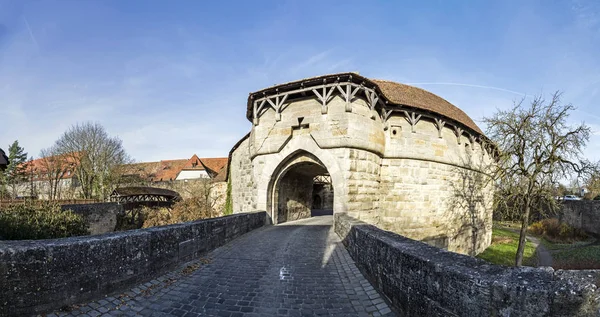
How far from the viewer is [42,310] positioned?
2918 millimetres

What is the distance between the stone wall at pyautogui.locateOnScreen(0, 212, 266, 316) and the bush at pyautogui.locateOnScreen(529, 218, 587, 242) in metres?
24.7

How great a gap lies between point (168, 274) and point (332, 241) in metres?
4.32

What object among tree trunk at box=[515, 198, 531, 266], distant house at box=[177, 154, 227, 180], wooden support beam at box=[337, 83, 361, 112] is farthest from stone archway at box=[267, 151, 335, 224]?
distant house at box=[177, 154, 227, 180]

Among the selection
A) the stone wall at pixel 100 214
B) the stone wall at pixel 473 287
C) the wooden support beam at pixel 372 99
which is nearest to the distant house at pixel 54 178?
the stone wall at pixel 100 214

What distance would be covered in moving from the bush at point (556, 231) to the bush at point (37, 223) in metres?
27.6

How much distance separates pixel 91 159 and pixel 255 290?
30127 mm

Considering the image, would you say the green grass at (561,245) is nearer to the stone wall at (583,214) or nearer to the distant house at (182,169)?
the stone wall at (583,214)

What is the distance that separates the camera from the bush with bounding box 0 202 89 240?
314 inches

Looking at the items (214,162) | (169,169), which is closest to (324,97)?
(214,162)

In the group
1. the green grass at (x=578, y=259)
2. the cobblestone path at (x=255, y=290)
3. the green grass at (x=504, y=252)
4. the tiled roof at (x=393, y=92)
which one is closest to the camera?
the cobblestone path at (x=255, y=290)

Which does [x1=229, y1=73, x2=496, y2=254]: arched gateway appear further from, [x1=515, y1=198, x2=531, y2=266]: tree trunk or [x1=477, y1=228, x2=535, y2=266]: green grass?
[x1=515, y1=198, x2=531, y2=266]: tree trunk

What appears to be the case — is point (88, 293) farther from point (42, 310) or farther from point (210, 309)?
point (210, 309)

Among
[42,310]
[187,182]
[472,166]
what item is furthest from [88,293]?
[187,182]

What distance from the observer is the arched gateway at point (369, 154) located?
398 inches
